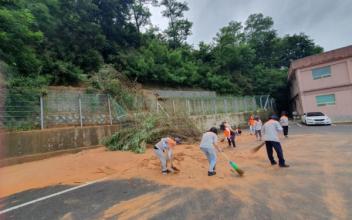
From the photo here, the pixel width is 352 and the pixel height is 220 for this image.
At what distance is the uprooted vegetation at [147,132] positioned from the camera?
10.0 m

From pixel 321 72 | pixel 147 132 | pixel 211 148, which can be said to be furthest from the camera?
pixel 321 72

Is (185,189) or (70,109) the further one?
(70,109)

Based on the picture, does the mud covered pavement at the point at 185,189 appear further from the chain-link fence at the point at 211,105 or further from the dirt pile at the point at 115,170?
the chain-link fence at the point at 211,105

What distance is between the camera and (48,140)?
888 centimetres

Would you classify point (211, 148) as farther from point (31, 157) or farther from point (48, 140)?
point (31, 157)

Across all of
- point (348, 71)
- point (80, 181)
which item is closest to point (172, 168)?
point (80, 181)

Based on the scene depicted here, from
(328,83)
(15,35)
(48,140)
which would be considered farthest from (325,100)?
(15,35)

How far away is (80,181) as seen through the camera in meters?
6.22

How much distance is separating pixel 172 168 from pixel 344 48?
23.0 metres

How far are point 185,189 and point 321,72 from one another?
2359cm

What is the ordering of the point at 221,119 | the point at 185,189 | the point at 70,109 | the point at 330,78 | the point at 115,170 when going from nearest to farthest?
the point at 185,189
the point at 115,170
the point at 70,109
the point at 221,119
the point at 330,78

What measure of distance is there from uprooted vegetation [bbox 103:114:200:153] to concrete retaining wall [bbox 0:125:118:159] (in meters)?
0.74

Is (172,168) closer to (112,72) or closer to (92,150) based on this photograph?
(92,150)

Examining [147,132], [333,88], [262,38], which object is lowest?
[147,132]
